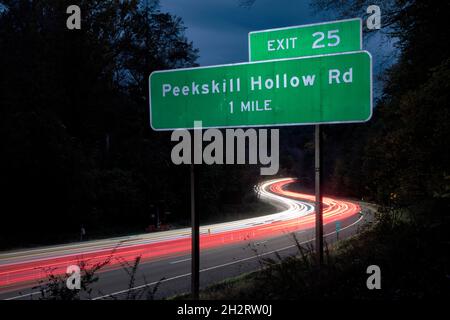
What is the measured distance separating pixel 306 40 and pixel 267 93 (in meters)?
0.87

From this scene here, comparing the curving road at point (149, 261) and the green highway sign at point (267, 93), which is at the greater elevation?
the green highway sign at point (267, 93)

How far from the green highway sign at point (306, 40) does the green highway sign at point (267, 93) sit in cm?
36

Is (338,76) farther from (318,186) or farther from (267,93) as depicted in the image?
(318,186)

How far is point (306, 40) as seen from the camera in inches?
251

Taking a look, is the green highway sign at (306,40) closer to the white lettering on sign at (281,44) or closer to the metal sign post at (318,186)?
the white lettering on sign at (281,44)

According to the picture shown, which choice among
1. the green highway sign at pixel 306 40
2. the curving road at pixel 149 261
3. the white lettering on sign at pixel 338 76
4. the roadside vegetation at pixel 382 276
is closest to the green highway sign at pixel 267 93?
the white lettering on sign at pixel 338 76

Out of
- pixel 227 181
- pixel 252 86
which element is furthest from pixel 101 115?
pixel 252 86

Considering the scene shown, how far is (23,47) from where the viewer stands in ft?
122

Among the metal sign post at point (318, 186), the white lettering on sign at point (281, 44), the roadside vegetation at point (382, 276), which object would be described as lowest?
the roadside vegetation at point (382, 276)

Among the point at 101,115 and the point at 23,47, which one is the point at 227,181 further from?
the point at 23,47

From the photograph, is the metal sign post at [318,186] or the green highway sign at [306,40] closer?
the green highway sign at [306,40]

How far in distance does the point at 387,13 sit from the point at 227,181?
44550 mm

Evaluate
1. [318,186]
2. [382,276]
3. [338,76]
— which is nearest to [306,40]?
[338,76]

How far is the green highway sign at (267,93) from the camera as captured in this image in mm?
5879
